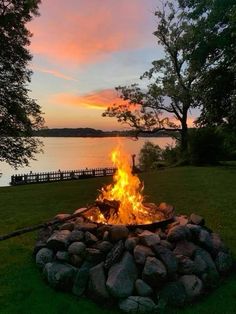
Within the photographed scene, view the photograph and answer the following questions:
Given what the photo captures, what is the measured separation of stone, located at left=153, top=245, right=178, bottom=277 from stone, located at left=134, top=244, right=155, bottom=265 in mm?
131

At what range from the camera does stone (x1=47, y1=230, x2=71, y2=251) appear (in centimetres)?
778

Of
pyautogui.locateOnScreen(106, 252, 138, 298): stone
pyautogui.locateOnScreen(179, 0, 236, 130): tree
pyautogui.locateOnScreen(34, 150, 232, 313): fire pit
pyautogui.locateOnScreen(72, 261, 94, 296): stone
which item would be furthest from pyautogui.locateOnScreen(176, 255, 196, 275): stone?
pyautogui.locateOnScreen(179, 0, 236, 130): tree

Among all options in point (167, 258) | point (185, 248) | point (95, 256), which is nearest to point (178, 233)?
point (185, 248)

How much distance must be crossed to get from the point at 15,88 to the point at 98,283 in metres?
22.8

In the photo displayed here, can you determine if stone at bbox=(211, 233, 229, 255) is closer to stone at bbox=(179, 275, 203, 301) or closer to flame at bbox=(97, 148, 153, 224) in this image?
stone at bbox=(179, 275, 203, 301)

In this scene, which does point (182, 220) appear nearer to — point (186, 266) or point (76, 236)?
point (186, 266)

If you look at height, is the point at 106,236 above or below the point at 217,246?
above

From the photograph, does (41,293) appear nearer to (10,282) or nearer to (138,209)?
(10,282)

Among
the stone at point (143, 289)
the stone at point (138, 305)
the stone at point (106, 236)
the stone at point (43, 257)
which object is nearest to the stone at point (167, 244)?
the stone at point (143, 289)

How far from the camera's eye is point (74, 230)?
8.10 m

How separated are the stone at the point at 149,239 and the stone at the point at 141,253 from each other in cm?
13

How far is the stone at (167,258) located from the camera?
6.70 m

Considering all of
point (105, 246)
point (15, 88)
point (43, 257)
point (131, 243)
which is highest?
point (15, 88)

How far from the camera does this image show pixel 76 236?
781cm
